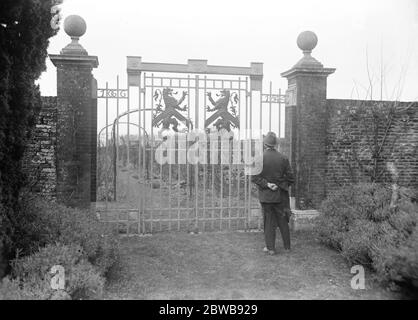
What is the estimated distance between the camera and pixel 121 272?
5.42 meters

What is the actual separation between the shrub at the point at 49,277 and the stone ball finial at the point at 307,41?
18.3ft

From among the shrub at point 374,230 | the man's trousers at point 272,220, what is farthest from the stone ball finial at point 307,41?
the man's trousers at point 272,220

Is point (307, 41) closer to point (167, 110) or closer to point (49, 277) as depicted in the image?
point (167, 110)

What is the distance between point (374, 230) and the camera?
222 inches

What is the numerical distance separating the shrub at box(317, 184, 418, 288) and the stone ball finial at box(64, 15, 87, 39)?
17.3 ft

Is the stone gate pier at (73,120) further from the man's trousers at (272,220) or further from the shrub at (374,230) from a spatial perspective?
the shrub at (374,230)

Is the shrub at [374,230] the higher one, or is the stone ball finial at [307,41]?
the stone ball finial at [307,41]

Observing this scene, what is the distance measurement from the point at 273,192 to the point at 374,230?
5.01 ft

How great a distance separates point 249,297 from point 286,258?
1659 millimetres

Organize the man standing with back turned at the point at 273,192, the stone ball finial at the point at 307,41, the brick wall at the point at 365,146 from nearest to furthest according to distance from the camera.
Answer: the man standing with back turned at the point at 273,192 → the stone ball finial at the point at 307,41 → the brick wall at the point at 365,146

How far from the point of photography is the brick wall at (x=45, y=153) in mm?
6980

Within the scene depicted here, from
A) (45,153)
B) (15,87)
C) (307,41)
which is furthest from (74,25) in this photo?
(307,41)

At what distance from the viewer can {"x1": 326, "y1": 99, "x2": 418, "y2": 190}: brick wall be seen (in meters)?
7.95

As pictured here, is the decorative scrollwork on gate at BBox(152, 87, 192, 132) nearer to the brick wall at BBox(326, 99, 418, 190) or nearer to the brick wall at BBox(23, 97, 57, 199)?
the brick wall at BBox(23, 97, 57, 199)
